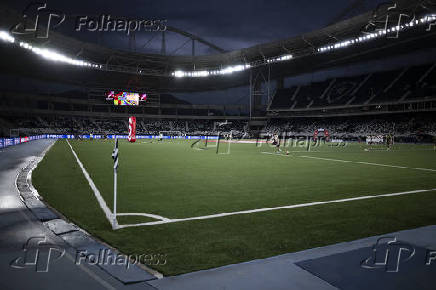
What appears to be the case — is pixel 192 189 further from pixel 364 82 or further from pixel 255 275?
pixel 364 82

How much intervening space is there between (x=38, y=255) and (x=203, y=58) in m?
70.8

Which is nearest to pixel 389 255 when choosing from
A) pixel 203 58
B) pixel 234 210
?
pixel 234 210

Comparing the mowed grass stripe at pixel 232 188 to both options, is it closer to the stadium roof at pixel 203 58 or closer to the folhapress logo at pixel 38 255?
the folhapress logo at pixel 38 255

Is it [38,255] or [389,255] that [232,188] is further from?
[38,255]

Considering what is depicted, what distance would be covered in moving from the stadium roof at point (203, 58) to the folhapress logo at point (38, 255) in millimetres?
47220

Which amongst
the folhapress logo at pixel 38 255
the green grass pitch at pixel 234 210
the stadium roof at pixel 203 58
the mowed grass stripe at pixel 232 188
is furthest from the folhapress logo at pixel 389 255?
the stadium roof at pixel 203 58

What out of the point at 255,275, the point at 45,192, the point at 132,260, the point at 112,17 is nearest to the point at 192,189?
the point at 45,192

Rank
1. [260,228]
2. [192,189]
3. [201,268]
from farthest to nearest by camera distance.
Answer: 1. [192,189]
2. [260,228]
3. [201,268]

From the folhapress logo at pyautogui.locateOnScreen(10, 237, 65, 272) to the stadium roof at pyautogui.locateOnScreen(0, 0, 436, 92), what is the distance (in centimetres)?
4722

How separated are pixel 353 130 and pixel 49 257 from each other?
63.4m

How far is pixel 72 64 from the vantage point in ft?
204

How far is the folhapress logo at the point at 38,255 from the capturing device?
12.7 feet

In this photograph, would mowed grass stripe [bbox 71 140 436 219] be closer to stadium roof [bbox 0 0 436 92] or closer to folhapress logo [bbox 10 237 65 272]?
folhapress logo [bbox 10 237 65 272]

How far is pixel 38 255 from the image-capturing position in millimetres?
4195
